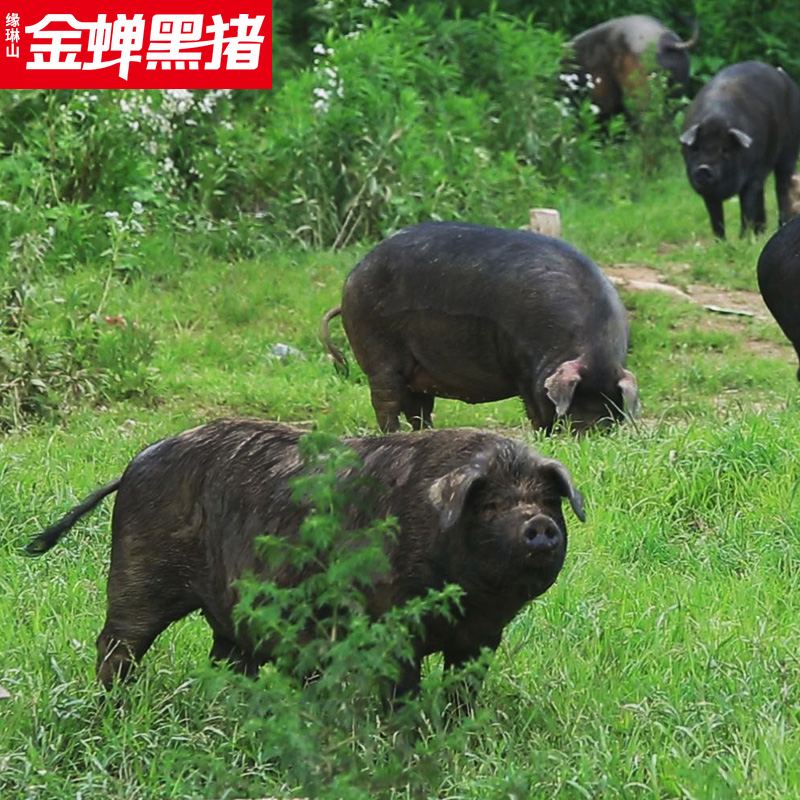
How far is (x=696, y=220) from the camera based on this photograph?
12.7 m

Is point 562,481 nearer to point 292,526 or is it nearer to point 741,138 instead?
point 292,526

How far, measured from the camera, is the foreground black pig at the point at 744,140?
12125 millimetres

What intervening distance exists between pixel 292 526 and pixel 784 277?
4.04m

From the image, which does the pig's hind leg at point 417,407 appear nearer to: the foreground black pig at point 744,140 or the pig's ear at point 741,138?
the foreground black pig at point 744,140

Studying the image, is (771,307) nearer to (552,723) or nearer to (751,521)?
(751,521)

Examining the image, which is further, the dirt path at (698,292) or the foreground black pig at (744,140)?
the foreground black pig at (744,140)

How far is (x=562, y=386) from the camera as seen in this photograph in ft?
21.1

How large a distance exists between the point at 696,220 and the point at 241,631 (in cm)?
920

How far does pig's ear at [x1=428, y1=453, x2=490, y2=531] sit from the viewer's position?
12.5ft

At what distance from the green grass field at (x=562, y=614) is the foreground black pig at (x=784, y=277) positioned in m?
0.36

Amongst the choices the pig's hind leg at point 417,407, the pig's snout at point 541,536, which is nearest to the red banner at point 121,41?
the pig's hind leg at point 417,407

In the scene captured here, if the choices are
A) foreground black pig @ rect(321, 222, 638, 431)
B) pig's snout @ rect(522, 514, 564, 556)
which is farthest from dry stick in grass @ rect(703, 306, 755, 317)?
pig's snout @ rect(522, 514, 564, 556)

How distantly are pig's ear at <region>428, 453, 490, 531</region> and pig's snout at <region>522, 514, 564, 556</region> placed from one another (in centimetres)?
15

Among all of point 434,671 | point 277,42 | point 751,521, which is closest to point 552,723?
point 434,671
